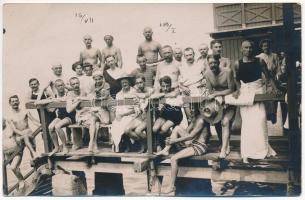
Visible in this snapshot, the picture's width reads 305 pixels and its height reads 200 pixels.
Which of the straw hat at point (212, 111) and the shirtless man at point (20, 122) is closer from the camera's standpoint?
the straw hat at point (212, 111)

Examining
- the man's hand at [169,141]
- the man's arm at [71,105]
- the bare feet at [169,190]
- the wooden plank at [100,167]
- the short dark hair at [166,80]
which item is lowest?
the bare feet at [169,190]

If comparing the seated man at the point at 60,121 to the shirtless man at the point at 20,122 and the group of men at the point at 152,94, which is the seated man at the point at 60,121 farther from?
the shirtless man at the point at 20,122

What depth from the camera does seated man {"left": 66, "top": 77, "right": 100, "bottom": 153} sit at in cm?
426

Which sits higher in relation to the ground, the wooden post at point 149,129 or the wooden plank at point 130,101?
the wooden plank at point 130,101

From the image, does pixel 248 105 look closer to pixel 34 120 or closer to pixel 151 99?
pixel 151 99

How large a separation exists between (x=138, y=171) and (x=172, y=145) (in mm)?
392

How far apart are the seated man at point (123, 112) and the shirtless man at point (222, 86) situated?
2.34ft

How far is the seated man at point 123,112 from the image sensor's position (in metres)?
4.20

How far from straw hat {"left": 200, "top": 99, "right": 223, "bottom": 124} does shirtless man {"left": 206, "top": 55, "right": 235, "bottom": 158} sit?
0.14ft

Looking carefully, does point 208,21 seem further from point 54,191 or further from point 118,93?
point 54,191

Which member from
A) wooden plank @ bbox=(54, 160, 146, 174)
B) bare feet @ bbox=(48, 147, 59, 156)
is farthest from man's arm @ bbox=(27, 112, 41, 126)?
wooden plank @ bbox=(54, 160, 146, 174)

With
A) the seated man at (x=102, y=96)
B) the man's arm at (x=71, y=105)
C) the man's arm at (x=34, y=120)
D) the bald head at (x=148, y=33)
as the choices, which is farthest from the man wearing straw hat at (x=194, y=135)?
the man's arm at (x=34, y=120)

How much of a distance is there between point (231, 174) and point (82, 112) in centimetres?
150

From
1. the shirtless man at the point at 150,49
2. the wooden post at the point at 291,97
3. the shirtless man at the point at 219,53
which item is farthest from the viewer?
the shirtless man at the point at 150,49
